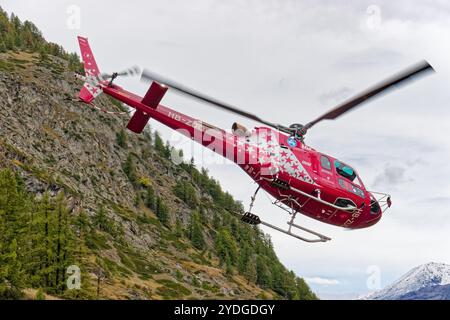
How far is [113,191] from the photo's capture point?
538ft

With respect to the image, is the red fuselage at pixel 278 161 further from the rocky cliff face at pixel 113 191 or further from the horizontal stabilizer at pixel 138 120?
the rocky cliff face at pixel 113 191

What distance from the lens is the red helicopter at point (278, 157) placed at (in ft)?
105

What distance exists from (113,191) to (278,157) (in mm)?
136097

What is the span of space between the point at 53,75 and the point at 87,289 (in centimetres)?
13220

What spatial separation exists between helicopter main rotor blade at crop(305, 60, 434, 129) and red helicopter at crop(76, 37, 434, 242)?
0.19 ft

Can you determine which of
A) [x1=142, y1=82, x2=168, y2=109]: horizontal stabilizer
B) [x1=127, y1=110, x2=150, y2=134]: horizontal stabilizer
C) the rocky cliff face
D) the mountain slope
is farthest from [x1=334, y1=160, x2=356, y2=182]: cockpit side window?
the rocky cliff face

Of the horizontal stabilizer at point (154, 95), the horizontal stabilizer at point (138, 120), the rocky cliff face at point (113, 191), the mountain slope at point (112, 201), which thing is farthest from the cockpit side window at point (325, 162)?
the rocky cliff face at point (113, 191)

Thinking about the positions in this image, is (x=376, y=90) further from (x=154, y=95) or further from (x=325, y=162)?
(x=154, y=95)

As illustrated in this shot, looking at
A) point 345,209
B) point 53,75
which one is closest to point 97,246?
point 53,75

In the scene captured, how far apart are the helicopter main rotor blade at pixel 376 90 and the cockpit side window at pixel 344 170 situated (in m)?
3.11

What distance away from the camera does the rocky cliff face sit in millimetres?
123500

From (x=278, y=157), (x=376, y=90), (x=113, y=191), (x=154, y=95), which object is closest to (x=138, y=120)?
(x=154, y=95)

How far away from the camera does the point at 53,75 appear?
183250 mm

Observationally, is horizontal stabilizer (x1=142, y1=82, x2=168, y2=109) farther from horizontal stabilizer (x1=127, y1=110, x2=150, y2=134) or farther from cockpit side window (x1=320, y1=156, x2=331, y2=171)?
cockpit side window (x1=320, y1=156, x2=331, y2=171)
